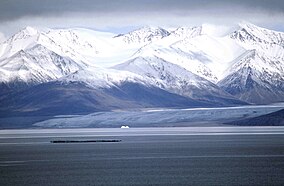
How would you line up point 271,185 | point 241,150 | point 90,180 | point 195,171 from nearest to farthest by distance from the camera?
point 271,185
point 90,180
point 195,171
point 241,150

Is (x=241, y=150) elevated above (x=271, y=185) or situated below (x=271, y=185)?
below

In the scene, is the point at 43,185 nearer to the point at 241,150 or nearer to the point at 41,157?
the point at 41,157

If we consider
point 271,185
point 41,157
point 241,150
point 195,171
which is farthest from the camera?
point 241,150

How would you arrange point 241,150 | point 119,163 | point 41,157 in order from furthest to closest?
point 241,150
point 41,157
point 119,163

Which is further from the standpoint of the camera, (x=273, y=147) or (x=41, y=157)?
(x=273, y=147)

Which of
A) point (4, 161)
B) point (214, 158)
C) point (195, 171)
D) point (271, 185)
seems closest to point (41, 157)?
point (4, 161)

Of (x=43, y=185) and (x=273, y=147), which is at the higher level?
(x=43, y=185)

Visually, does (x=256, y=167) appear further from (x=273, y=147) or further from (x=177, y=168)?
(x=273, y=147)

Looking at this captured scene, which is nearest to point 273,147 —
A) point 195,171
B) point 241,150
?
point 241,150

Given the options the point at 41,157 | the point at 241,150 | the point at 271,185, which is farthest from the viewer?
the point at 241,150
